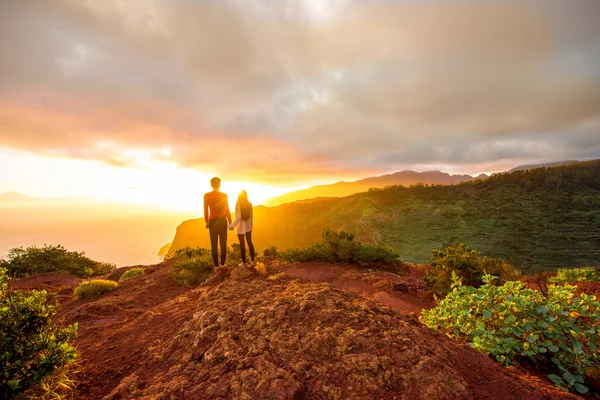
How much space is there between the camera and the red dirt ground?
89.0 inches

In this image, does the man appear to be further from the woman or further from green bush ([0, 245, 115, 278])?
green bush ([0, 245, 115, 278])

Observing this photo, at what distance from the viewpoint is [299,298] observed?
308 centimetres

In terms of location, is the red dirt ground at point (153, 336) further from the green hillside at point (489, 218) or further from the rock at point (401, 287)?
the green hillside at point (489, 218)

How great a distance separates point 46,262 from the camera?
1290 cm

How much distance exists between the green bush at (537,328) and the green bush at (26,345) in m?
4.17

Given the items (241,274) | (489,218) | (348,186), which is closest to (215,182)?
(241,274)

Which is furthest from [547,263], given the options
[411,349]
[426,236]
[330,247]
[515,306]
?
[411,349]

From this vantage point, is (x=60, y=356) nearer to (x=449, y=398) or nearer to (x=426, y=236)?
(x=449, y=398)

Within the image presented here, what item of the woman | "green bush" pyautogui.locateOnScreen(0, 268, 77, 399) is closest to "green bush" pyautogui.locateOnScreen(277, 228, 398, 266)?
the woman

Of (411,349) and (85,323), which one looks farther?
(85,323)

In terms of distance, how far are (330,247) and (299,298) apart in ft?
25.5

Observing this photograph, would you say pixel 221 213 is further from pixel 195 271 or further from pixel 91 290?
pixel 91 290

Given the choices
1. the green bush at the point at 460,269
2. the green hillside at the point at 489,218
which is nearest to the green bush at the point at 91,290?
the green bush at the point at 460,269

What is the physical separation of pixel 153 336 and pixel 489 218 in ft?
85.7
